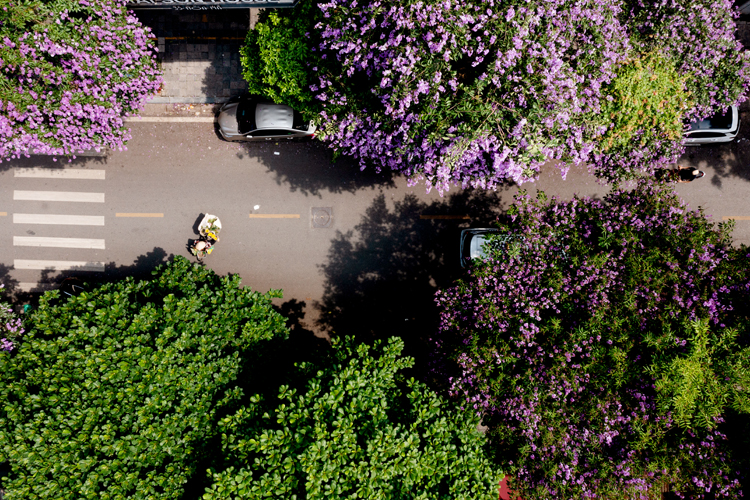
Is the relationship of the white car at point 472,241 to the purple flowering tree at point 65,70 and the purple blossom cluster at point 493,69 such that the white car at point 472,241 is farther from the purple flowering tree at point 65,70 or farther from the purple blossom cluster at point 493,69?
the purple flowering tree at point 65,70

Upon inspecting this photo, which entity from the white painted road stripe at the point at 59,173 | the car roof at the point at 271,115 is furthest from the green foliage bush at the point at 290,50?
the white painted road stripe at the point at 59,173

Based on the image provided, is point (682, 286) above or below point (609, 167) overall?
below

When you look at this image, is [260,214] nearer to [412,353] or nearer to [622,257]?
[412,353]

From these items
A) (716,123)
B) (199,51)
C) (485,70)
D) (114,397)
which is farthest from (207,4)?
(716,123)

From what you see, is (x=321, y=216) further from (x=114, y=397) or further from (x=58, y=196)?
(x=58, y=196)

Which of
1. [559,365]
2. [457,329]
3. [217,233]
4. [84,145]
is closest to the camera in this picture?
[559,365]

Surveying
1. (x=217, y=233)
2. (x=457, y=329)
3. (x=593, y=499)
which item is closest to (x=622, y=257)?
(x=457, y=329)

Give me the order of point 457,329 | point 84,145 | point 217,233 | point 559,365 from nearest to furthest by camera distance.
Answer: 1. point 559,365
2. point 457,329
3. point 84,145
4. point 217,233

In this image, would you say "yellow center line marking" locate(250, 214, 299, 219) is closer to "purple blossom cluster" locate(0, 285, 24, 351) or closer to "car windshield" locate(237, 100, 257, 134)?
"car windshield" locate(237, 100, 257, 134)
